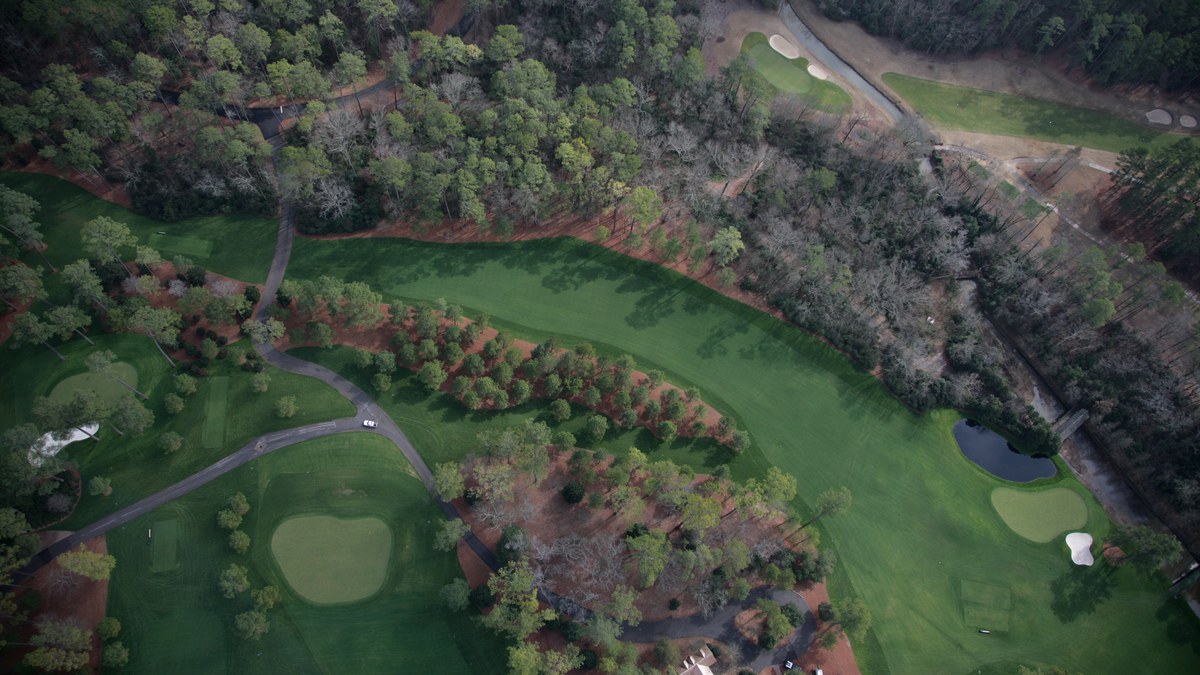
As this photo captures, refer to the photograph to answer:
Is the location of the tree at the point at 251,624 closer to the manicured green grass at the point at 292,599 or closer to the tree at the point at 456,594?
the manicured green grass at the point at 292,599

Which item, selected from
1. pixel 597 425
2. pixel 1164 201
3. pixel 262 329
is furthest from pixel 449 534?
pixel 1164 201

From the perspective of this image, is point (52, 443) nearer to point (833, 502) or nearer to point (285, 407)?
point (285, 407)

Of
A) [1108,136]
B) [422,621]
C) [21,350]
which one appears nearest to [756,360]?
[422,621]

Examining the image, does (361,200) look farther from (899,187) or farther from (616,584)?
(899,187)

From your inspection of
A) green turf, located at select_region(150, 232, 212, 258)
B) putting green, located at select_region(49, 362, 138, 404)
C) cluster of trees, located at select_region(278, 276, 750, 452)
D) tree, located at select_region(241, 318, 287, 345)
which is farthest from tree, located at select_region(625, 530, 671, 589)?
green turf, located at select_region(150, 232, 212, 258)

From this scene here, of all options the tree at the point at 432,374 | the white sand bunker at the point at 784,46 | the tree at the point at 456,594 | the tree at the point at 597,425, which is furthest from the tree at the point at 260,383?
the white sand bunker at the point at 784,46
